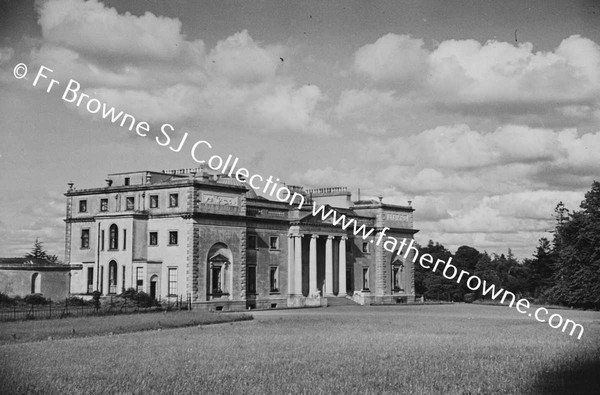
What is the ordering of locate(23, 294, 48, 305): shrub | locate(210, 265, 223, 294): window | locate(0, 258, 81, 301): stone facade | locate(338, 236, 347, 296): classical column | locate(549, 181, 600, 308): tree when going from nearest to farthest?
locate(549, 181, 600, 308): tree → locate(23, 294, 48, 305): shrub → locate(0, 258, 81, 301): stone facade → locate(210, 265, 223, 294): window → locate(338, 236, 347, 296): classical column

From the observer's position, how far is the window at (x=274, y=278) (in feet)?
232

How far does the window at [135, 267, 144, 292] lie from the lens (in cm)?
6109

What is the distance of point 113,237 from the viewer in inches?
2453

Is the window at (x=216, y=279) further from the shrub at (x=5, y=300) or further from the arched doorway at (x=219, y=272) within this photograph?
the shrub at (x=5, y=300)

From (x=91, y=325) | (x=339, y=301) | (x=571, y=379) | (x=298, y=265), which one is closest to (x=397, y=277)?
(x=339, y=301)

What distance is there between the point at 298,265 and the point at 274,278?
9.20ft

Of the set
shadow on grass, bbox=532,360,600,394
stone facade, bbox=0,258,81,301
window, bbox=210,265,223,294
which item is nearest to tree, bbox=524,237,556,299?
window, bbox=210,265,223,294

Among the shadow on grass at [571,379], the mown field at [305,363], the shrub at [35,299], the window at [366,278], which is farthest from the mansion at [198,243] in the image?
the shadow on grass at [571,379]

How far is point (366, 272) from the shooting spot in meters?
83.1

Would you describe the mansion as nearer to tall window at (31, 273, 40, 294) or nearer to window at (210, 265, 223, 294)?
window at (210, 265, 223, 294)

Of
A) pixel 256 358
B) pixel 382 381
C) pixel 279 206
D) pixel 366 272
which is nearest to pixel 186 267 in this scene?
pixel 279 206

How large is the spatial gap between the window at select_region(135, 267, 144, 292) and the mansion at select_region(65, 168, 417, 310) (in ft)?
0.26

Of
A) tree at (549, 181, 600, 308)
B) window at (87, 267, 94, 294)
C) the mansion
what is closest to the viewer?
tree at (549, 181, 600, 308)

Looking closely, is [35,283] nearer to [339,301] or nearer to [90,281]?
→ [90,281]
